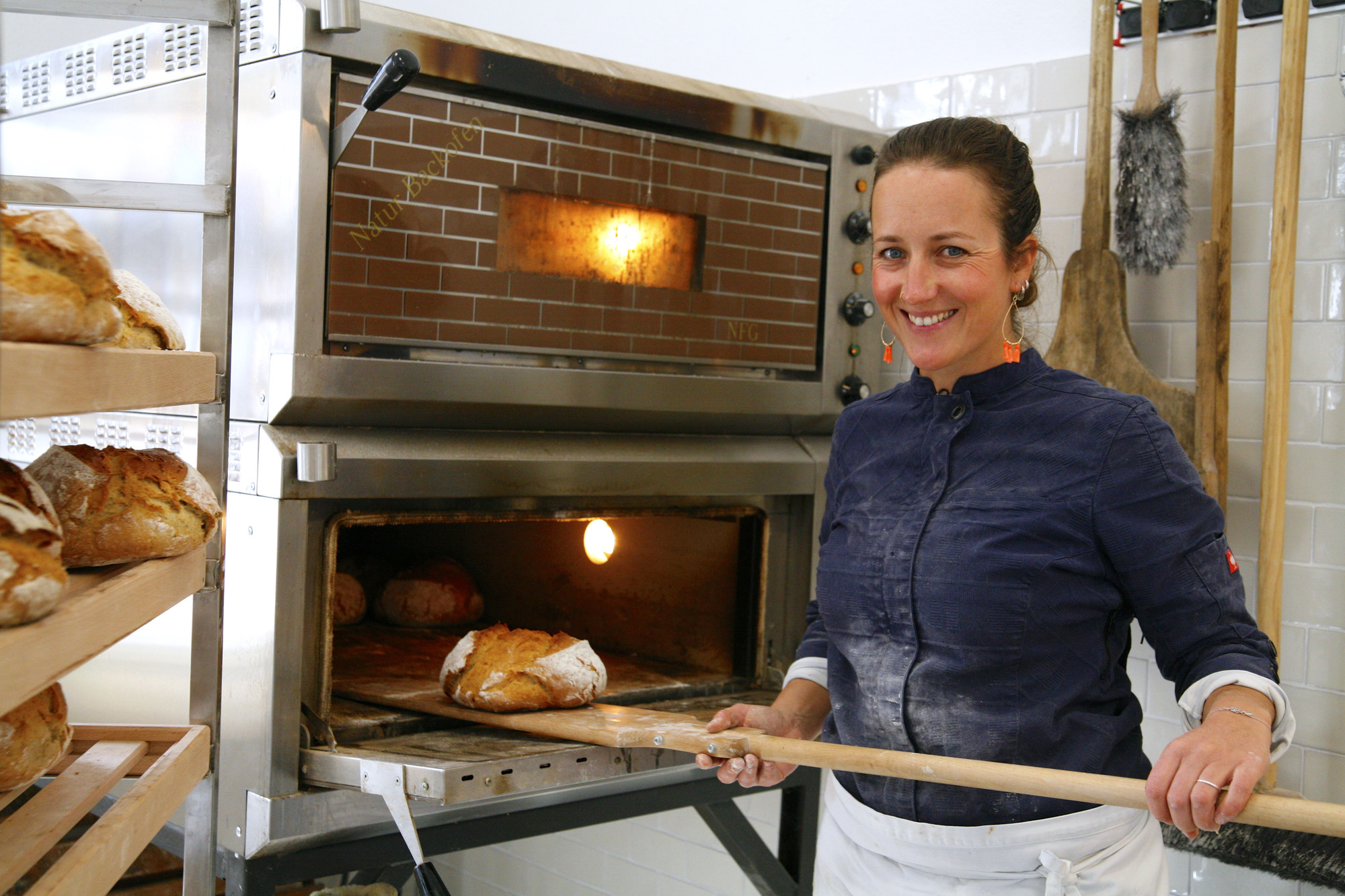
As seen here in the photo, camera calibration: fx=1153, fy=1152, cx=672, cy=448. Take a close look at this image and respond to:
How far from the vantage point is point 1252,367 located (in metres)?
1.88

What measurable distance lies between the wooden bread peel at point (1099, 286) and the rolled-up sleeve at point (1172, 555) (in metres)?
0.69

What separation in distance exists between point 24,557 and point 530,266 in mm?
1070

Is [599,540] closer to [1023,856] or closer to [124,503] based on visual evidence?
[1023,856]

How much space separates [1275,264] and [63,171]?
1947mm

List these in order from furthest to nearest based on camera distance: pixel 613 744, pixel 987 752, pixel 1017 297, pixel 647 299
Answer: pixel 647 299
pixel 613 744
pixel 1017 297
pixel 987 752

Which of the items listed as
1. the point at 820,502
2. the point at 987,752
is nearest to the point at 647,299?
the point at 820,502

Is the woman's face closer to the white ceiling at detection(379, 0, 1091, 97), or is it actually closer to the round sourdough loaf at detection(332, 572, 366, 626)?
the white ceiling at detection(379, 0, 1091, 97)

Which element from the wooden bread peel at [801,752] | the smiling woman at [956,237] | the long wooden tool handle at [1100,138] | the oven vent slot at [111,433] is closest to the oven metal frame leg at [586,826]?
the wooden bread peel at [801,752]

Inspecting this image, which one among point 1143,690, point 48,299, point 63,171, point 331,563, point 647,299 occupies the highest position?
point 63,171

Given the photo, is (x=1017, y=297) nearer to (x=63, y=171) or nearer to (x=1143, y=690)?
(x=1143, y=690)

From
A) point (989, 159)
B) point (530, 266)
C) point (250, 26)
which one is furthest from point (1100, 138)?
point (250, 26)

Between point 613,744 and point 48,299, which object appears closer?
point 48,299

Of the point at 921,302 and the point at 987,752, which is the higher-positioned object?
the point at 921,302

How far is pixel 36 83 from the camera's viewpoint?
1972 mm
